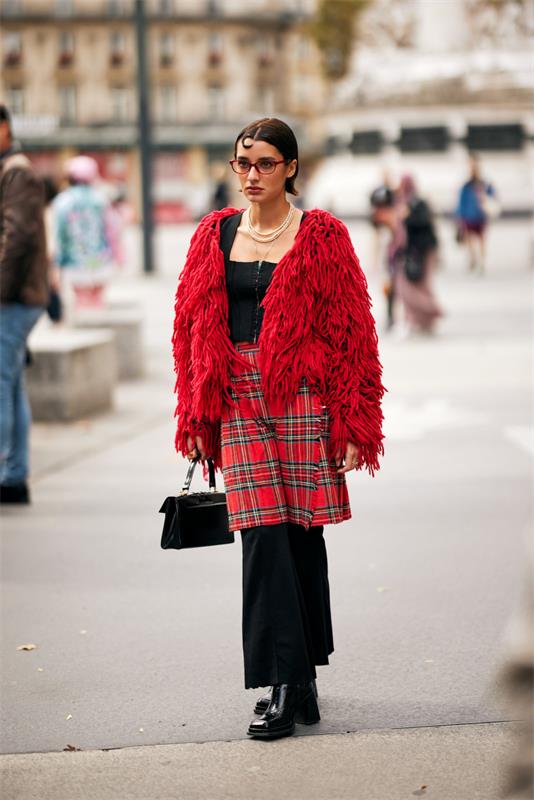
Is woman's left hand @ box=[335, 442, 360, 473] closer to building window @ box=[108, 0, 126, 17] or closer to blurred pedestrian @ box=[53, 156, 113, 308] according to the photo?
blurred pedestrian @ box=[53, 156, 113, 308]

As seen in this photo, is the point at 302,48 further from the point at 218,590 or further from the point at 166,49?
the point at 218,590

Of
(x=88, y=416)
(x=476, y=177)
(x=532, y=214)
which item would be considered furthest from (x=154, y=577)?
(x=532, y=214)

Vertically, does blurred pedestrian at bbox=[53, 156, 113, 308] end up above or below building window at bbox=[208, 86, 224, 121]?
below

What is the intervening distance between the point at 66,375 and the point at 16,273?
3.20 m

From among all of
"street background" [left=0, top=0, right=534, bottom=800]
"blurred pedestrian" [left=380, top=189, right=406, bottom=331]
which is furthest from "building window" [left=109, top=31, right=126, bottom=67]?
"blurred pedestrian" [left=380, top=189, right=406, bottom=331]

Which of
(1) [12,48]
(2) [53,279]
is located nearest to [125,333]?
(2) [53,279]

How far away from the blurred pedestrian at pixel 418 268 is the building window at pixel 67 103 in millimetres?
81582

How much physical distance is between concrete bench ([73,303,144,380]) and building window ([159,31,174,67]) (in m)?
86.8

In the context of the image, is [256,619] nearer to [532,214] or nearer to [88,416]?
[88,416]

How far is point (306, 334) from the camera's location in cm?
452

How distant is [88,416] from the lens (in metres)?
11.5

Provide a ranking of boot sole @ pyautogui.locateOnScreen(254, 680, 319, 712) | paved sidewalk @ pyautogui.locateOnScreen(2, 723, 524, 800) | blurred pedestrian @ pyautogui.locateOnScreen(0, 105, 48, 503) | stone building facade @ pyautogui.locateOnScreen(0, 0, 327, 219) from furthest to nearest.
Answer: stone building facade @ pyautogui.locateOnScreen(0, 0, 327, 219) → blurred pedestrian @ pyautogui.locateOnScreen(0, 105, 48, 503) → boot sole @ pyautogui.locateOnScreen(254, 680, 319, 712) → paved sidewalk @ pyautogui.locateOnScreen(2, 723, 524, 800)

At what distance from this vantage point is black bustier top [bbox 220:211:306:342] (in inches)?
180

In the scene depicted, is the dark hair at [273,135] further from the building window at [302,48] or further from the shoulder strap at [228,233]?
the building window at [302,48]
